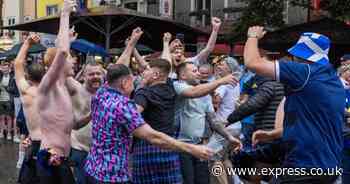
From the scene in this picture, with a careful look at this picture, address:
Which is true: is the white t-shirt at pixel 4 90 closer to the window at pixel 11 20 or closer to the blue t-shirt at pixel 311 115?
the blue t-shirt at pixel 311 115

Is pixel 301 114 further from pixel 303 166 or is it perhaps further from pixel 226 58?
pixel 226 58

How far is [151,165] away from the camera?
5543mm

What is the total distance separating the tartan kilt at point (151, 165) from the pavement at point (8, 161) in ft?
12.8

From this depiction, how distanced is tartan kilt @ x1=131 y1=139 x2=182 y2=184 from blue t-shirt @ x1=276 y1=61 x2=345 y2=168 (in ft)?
4.92

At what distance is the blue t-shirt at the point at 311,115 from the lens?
168 inches

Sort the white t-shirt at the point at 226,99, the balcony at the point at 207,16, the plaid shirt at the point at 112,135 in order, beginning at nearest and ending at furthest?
the plaid shirt at the point at 112,135
the white t-shirt at the point at 226,99
the balcony at the point at 207,16

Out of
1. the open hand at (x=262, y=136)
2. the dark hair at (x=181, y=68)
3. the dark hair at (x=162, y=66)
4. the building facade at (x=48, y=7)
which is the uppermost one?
the building facade at (x=48, y=7)

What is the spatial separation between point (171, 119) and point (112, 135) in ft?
4.34

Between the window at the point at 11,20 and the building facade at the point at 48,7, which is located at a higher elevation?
the building facade at the point at 48,7

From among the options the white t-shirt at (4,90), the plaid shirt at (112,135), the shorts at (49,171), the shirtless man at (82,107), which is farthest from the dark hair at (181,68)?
the white t-shirt at (4,90)

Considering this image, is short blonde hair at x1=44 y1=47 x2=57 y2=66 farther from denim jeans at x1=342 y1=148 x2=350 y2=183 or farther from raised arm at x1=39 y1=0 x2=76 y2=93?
denim jeans at x1=342 y1=148 x2=350 y2=183

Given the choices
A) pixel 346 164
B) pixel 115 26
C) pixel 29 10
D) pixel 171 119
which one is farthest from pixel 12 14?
pixel 171 119

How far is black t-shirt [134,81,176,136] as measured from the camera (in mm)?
5625

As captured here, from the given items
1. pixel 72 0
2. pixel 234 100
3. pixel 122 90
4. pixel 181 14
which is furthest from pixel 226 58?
pixel 181 14
